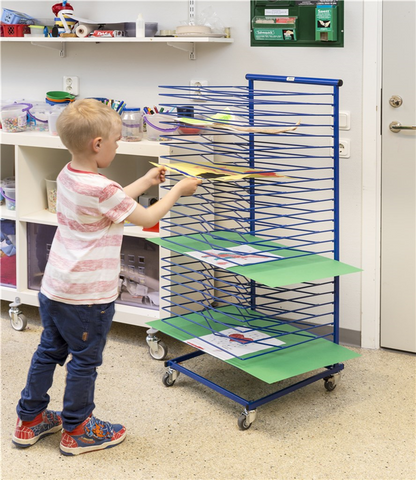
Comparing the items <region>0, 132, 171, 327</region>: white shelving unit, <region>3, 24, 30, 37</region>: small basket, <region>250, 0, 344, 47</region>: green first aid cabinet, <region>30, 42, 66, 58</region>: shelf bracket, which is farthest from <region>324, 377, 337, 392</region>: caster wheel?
<region>3, 24, 30, 37</region>: small basket

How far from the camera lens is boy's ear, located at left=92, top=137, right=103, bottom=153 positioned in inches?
69.7

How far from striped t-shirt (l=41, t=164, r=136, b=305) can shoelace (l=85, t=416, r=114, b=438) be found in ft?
1.22

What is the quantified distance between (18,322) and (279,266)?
1.27 meters

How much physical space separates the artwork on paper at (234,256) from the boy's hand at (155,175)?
30cm

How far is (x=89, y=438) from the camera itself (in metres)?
1.94

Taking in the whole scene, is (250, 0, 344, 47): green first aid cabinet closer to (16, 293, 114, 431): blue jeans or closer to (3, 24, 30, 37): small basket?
(3, 24, 30, 37): small basket

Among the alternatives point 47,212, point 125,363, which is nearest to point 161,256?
point 125,363

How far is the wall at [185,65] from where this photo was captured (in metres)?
2.54

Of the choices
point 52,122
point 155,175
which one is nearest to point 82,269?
point 155,175

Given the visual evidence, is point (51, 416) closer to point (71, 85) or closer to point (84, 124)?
point (84, 124)

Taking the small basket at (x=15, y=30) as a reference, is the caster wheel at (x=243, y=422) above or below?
below

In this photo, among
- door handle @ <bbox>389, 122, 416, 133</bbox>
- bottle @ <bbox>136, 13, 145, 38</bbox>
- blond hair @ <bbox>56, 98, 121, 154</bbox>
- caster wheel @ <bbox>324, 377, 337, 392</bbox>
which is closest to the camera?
blond hair @ <bbox>56, 98, 121, 154</bbox>

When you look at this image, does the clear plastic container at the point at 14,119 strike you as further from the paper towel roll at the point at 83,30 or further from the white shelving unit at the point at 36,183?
the paper towel roll at the point at 83,30

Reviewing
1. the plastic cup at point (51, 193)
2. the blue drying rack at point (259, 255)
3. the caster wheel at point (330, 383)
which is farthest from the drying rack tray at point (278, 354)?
the plastic cup at point (51, 193)
